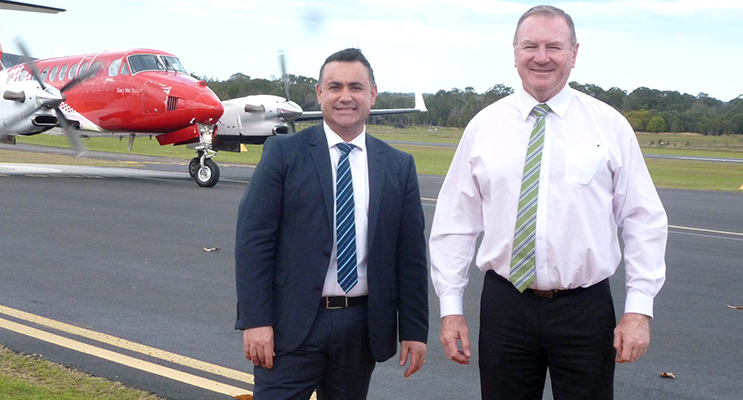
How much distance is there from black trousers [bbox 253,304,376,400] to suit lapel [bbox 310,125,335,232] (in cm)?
36

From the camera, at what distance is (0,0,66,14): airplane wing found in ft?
49.0

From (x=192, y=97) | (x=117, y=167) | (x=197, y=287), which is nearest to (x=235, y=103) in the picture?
(x=192, y=97)

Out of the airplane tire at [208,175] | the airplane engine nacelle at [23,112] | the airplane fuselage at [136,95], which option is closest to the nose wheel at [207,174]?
the airplane tire at [208,175]

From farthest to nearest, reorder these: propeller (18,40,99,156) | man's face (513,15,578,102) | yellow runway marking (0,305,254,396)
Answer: propeller (18,40,99,156), yellow runway marking (0,305,254,396), man's face (513,15,578,102)

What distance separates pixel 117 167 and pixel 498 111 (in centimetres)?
2143

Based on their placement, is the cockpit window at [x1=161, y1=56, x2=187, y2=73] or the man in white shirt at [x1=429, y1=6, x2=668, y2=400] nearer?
the man in white shirt at [x1=429, y1=6, x2=668, y2=400]

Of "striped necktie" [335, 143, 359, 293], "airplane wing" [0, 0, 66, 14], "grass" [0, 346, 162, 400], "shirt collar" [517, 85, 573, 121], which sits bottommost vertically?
"grass" [0, 346, 162, 400]

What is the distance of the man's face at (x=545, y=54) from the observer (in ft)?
9.55

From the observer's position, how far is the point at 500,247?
2975 millimetres

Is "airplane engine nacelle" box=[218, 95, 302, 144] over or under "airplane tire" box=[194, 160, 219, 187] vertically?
over

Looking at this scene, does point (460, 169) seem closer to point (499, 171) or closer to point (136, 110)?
point (499, 171)

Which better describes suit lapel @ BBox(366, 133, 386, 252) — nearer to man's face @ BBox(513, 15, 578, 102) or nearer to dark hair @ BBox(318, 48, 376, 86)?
dark hair @ BBox(318, 48, 376, 86)

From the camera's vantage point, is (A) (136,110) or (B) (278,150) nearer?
(B) (278,150)

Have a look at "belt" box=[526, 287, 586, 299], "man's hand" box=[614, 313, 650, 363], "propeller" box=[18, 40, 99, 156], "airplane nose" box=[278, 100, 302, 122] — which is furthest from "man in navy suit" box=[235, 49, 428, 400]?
"airplane nose" box=[278, 100, 302, 122]
